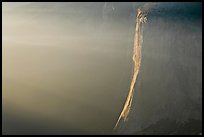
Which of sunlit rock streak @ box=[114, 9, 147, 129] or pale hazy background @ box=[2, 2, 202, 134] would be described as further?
sunlit rock streak @ box=[114, 9, 147, 129]

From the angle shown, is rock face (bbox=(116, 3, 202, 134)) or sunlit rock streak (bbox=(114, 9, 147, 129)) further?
sunlit rock streak (bbox=(114, 9, 147, 129))

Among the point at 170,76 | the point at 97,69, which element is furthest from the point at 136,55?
the point at 97,69

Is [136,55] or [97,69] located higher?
[97,69]

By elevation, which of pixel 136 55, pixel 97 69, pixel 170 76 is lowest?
pixel 170 76

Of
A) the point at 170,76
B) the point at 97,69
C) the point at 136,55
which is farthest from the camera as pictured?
the point at 97,69

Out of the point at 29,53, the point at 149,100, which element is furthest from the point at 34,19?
the point at 149,100

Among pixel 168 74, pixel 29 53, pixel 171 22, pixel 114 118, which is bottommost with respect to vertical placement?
pixel 114 118

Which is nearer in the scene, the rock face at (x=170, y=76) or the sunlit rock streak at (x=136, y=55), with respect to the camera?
the rock face at (x=170, y=76)

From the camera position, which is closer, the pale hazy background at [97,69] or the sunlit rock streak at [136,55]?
the pale hazy background at [97,69]

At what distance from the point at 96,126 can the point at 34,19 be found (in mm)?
9552

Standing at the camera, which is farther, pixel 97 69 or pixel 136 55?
pixel 97 69

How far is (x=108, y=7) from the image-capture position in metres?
13.4

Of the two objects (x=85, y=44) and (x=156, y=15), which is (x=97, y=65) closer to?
(x=85, y=44)

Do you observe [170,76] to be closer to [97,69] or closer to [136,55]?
[136,55]
